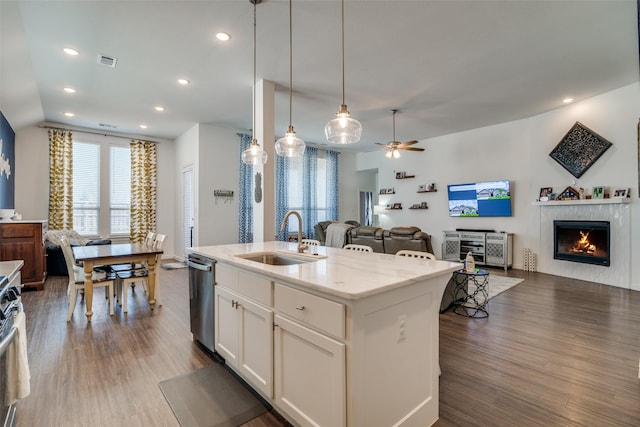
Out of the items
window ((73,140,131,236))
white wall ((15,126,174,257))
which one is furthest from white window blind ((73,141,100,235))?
white wall ((15,126,174,257))

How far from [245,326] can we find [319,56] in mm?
3207

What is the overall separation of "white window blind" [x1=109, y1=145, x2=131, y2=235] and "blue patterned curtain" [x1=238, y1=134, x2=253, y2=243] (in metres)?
2.83

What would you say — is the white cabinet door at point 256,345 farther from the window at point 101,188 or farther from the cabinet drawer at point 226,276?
the window at point 101,188

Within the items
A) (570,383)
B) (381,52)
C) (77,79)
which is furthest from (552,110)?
(77,79)

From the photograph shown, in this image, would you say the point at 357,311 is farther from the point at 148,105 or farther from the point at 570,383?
the point at 148,105

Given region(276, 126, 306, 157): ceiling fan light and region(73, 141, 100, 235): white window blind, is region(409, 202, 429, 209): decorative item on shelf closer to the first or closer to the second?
region(276, 126, 306, 157): ceiling fan light

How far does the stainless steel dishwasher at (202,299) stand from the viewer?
2.60m

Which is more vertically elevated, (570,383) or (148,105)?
(148,105)

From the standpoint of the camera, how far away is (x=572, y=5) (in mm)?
2832

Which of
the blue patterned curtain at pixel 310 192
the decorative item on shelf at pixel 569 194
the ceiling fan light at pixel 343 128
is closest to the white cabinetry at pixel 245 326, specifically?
the ceiling fan light at pixel 343 128

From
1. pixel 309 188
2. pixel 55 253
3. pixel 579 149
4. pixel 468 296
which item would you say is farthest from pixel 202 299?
pixel 579 149

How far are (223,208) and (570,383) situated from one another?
6.35m

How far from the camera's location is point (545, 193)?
5820 mm

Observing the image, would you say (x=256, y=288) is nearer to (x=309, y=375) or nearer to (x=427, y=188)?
(x=309, y=375)
